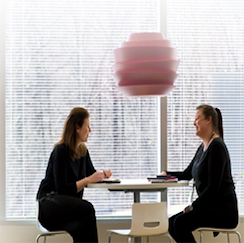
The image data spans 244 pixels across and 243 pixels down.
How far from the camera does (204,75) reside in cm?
351

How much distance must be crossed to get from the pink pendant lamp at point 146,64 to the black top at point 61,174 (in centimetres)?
109

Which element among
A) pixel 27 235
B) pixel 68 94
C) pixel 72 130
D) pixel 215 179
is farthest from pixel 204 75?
pixel 27 235

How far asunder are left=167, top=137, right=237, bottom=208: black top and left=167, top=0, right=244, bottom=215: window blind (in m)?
0.63

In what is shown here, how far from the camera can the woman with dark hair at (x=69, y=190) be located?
8.55 ft

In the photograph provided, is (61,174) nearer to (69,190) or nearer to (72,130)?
(69,190)

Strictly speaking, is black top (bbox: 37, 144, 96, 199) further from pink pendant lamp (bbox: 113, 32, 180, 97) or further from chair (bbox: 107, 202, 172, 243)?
pink pendant lamp (bbox: 113, 32, 180, 97)

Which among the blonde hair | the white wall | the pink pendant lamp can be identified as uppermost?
the pink pendant lamp

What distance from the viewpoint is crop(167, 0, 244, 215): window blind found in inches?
137

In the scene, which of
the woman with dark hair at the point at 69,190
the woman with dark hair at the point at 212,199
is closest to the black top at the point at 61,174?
the woman with dark hair at the point at 69,190

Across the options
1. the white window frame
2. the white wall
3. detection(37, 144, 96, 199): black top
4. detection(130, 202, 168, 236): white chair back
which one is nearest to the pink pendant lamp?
detection(130, 202, 168, 236): white chair back

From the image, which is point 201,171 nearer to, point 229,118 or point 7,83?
point 229,118

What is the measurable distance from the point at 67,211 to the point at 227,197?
46.0 inches

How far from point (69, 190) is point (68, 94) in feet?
3.41

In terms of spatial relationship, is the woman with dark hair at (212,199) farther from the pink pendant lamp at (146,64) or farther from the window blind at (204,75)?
the pink pendant lamp at (146,64)
